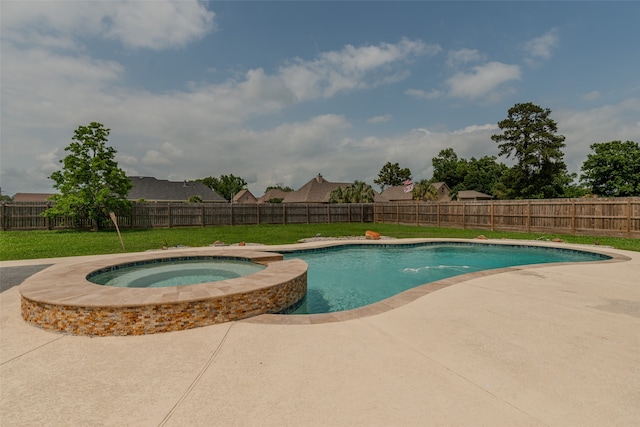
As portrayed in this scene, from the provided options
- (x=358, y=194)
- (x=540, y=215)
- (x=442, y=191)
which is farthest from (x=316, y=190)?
(x=540, y=215)

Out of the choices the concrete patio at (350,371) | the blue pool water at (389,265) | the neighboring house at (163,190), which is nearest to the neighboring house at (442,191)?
the neighboring house at (163,190)

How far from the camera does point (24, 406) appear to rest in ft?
7.93

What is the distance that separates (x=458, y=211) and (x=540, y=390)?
18413 millimetres

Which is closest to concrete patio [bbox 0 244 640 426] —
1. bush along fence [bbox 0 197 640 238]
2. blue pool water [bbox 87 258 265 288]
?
blue pool water [bbox 87 258 265 288]

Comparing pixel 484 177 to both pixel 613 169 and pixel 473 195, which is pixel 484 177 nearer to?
pixel 473 195

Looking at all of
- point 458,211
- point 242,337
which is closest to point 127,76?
point 242,337

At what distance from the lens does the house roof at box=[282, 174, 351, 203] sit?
39.6 m

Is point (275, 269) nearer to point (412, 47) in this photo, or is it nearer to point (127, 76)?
point (127, 76)

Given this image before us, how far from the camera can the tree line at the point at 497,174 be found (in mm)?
17500

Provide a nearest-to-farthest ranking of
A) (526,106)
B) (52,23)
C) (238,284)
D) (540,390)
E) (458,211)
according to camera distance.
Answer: (540,390)
(238,284)
(52,23)
(458,211)
(526,106)

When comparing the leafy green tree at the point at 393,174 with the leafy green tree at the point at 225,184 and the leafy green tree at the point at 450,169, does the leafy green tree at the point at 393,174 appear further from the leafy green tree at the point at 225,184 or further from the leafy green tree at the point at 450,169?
the leafy green tree at the point at 225,184

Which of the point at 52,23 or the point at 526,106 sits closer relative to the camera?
the point at 52,23

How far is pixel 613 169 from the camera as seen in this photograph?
2891cm

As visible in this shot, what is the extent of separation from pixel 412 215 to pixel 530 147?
16759mm
